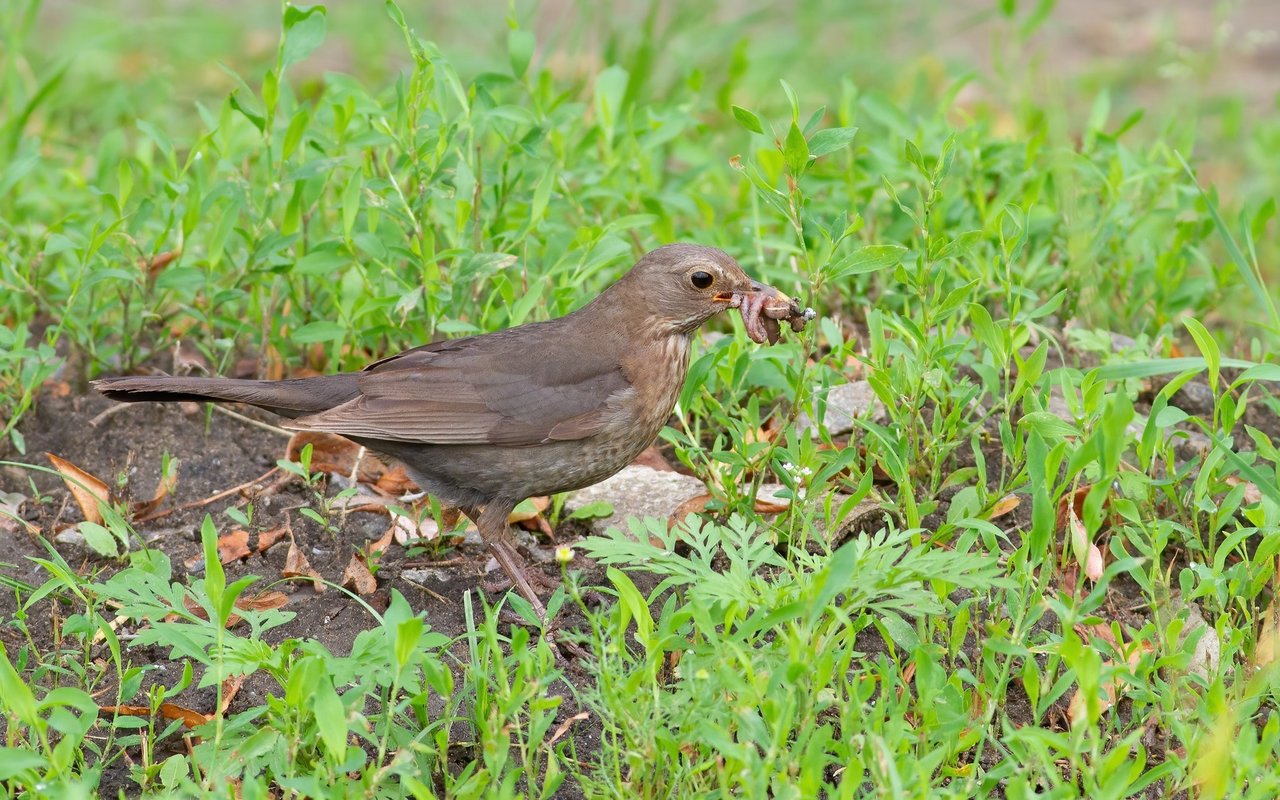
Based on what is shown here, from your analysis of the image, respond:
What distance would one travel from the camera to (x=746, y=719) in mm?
3139

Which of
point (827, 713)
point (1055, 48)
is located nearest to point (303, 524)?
point (827, 713)

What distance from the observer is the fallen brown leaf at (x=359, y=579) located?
4.42 m

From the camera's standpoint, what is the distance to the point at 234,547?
4570 millimetres

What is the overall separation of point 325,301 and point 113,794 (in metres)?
2.42

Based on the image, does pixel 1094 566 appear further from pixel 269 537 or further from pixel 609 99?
pixel 609 99

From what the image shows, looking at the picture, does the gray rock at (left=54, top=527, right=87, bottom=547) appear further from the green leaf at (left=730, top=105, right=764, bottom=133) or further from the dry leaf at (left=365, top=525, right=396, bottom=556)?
the green leaf at (left=730, top=105, right=764, bottom=133)

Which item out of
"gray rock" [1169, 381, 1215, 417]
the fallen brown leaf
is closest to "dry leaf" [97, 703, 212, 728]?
the fallen brown leaf

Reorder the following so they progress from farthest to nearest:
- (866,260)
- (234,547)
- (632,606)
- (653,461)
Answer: (653,461) → (234,547) → (866,260) → (632,606)

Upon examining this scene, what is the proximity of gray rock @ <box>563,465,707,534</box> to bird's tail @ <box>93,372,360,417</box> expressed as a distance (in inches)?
33.9

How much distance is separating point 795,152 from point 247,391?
5.87 ft

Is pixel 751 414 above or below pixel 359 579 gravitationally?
above

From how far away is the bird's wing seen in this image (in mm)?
4566

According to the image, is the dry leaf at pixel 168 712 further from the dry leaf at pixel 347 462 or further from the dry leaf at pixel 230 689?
the dry leaf at pixel 347 462

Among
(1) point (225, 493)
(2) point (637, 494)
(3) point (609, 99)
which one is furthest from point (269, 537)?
(3) point (609, 99)
